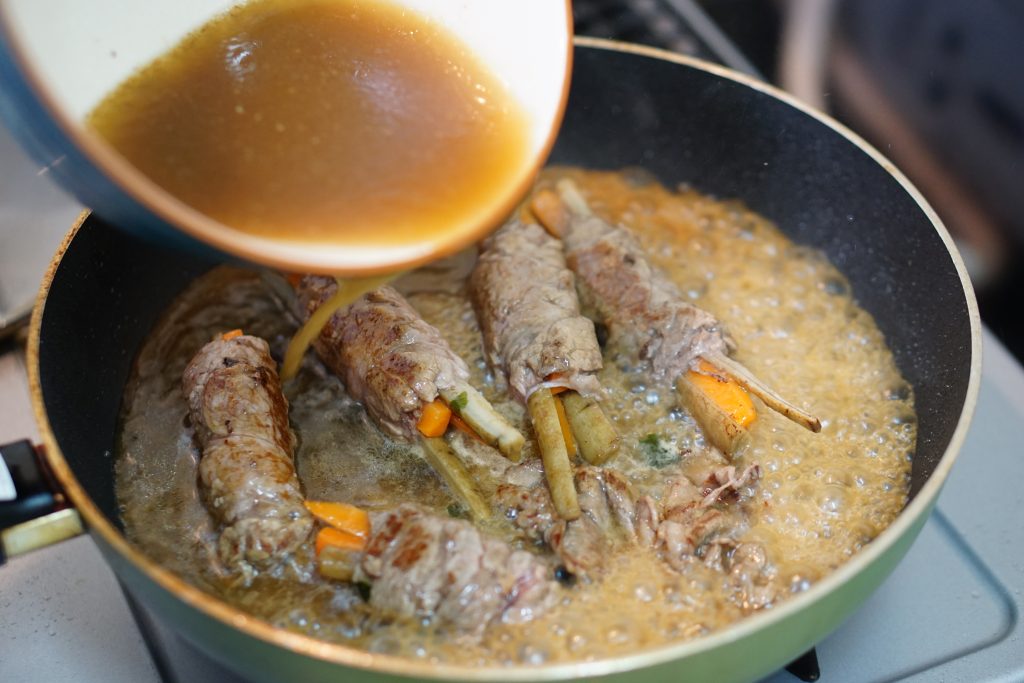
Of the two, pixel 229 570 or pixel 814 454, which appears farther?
pixel 814 454

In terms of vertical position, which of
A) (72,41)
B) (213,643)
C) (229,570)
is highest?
(72,41)

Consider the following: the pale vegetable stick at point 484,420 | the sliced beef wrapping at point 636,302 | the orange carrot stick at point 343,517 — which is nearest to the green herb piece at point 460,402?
the pale vegetable stick at point 484,420

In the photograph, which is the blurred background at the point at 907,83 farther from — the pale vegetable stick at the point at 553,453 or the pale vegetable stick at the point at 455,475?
the pale vegetable stick at the point at 553,453

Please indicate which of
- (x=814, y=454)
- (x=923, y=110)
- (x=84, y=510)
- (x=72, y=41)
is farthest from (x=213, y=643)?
(x=923, y=110)

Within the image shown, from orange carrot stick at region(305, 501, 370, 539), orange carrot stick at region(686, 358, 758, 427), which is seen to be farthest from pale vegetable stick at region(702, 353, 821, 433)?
orange carrot stick at region(305, 501, 370, 539)

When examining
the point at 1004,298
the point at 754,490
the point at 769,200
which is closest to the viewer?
the point at 754,490

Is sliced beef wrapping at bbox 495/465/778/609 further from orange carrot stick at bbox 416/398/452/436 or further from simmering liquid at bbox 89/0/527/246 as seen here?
simmering liquid at bbox 89/0/527/246

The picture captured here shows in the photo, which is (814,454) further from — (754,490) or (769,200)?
(769,200)
